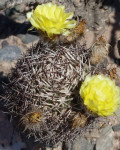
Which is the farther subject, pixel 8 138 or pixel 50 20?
pixel 8 138

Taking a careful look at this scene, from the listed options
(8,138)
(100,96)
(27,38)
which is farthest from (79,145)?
(27,38)

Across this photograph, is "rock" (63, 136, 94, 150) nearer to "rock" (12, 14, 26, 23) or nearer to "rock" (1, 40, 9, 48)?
"rock" (1, 40, 9, 48)

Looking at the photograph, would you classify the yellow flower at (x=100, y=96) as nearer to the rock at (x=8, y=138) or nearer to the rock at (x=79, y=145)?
the rock at (x=79, y=145)

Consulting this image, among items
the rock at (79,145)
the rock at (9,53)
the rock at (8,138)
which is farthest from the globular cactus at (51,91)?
the rock at (9,53)

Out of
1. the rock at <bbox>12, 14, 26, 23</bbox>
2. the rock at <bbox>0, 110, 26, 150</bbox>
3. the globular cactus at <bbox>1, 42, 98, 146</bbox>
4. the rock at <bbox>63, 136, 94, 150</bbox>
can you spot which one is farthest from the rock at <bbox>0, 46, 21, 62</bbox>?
the rock at <bbox>63, 136, 94, 150</bbox>

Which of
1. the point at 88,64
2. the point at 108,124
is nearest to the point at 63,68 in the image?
the point at 88,64

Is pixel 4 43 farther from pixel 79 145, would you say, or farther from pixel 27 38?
pixel 79 145

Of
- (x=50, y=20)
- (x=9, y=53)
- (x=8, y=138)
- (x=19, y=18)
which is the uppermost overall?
(x=50, y=20)
